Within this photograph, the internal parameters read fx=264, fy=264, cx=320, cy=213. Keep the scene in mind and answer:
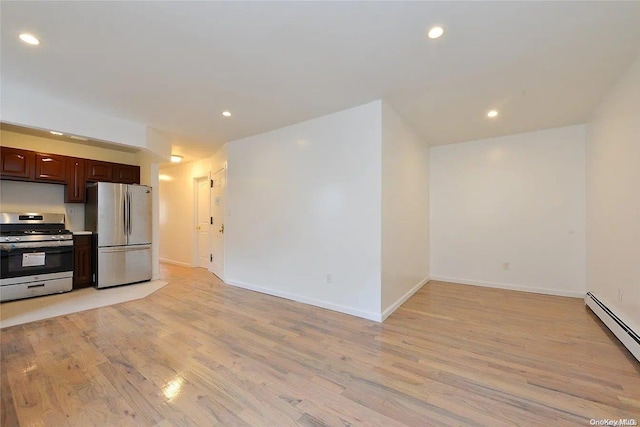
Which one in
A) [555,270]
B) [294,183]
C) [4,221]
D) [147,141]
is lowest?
[555,270]

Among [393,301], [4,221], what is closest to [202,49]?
[393,301]

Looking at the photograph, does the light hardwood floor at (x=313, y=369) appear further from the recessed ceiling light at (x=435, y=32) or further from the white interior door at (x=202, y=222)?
the white interior door at (x=202, y=222)

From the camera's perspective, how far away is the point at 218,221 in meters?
5.33

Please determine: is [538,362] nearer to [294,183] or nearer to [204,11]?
[294,183]

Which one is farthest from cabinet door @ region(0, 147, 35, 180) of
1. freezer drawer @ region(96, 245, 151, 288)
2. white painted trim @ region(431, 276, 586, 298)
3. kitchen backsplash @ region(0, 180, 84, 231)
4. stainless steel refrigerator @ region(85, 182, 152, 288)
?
white painted trim @ region(431, 276, 586, 298)

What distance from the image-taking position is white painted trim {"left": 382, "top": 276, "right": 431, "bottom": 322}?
310cm

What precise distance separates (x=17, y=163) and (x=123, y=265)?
202 cm

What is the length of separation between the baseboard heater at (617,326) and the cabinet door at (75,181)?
714 centimetres

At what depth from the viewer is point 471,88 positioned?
2.78 m

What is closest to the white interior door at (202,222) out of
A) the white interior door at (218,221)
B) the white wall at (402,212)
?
the white interior door at (218,221)

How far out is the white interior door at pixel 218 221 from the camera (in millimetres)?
5031

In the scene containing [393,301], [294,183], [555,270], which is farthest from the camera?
[555,270]

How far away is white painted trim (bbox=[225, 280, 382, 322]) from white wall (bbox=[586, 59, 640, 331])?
2.33m

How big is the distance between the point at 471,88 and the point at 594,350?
2.70 meters
